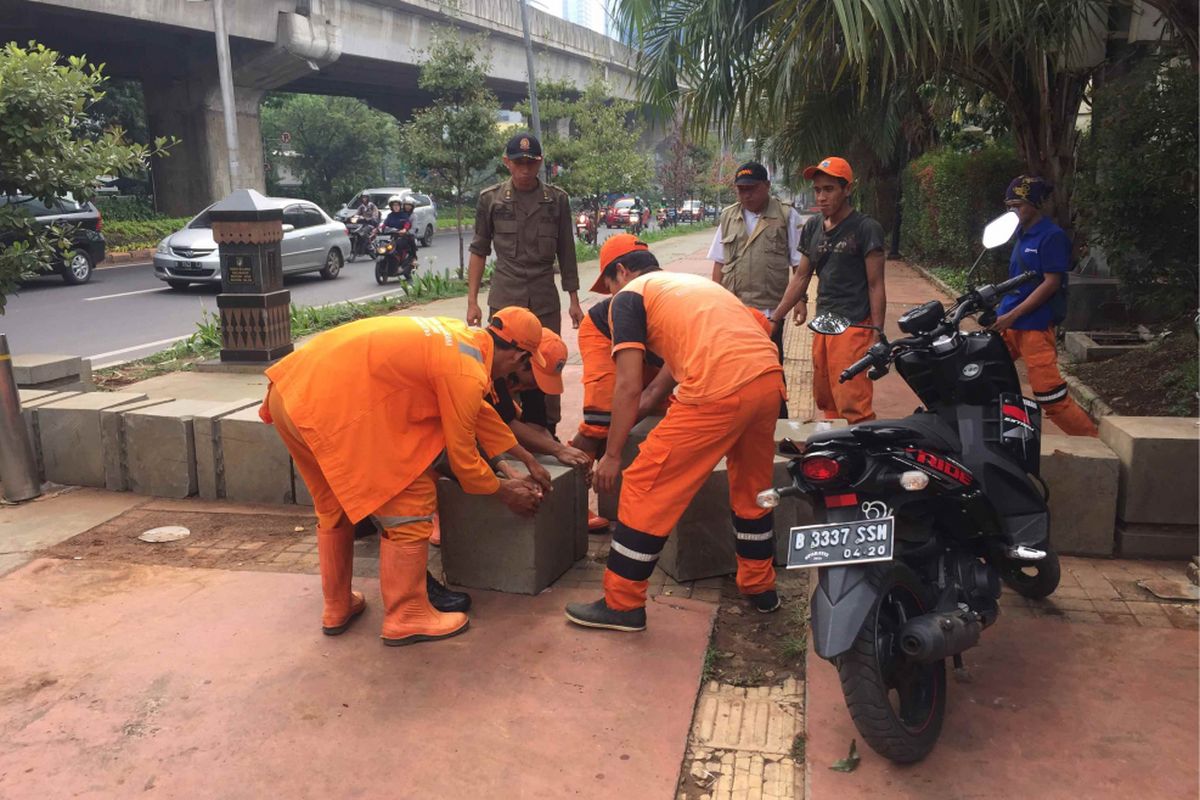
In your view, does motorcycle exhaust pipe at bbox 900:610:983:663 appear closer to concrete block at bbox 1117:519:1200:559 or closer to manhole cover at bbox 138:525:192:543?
concrete block at bbox 1117:519:1200:559

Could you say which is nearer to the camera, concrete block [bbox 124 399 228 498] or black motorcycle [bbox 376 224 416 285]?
concrete block [bbox 124 399 228 498]

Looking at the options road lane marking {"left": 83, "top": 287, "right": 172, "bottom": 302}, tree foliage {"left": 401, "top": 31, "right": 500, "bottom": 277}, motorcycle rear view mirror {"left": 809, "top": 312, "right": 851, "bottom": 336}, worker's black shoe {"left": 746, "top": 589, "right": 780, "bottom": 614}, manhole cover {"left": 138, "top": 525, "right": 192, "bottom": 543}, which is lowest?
worker's black shoe {"left": 746, "top": 589, "right": 780, "bottom": 614}

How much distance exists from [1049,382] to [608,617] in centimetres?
316

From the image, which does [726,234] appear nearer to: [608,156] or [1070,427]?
[1070,427]

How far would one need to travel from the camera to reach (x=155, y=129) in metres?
27.8

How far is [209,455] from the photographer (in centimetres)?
545

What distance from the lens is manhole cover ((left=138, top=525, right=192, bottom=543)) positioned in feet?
16.1

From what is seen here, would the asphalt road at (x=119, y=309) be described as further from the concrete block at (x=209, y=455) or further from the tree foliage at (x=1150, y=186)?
the tree foliage at (x=1150, y=186)

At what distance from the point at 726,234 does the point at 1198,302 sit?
3326mm

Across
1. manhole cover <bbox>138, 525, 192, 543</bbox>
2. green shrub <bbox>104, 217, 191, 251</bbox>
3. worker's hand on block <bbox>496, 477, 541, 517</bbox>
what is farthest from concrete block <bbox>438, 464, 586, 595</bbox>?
green shrub <bbox>104, 217, 191, 251</bbox>

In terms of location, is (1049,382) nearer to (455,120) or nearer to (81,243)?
(455,120)

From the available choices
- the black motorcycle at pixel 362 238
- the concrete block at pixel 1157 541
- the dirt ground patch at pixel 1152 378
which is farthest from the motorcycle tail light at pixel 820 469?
the black motorcycle at pixel 362 238

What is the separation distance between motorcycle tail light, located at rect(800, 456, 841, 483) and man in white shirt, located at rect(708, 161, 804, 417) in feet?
9.42

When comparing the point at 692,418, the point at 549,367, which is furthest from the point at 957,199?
the point at 692,418
